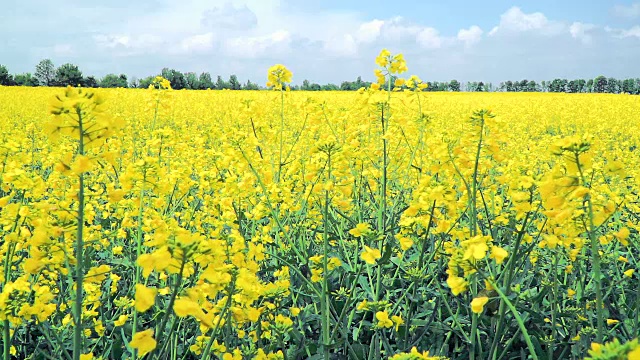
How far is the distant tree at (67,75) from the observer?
1667 inches

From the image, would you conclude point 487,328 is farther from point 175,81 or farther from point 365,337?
point 175,81

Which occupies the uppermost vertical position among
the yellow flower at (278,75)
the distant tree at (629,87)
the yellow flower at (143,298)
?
the distant tree at (629,87)

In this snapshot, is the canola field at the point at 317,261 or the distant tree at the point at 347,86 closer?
the canola field at the point at 317,261

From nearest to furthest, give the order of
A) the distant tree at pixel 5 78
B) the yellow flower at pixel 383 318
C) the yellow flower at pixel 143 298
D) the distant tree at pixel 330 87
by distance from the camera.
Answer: the yellow flower at pixel 143 298 → the yellow flower at pixel 383 318 → the distant tree at pixel 5 78 → the distant tree at pixel 330 87

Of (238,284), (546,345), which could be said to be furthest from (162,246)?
(546,345)

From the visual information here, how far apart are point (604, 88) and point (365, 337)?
225 feet

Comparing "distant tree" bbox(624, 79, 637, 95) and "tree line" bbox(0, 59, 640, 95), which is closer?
"tree line" bbox(0, 59, 640, 95)

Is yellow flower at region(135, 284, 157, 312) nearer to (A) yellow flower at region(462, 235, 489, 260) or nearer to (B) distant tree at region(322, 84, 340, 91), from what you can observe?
(A) yellow flower at region(462, 235, 489, 260)

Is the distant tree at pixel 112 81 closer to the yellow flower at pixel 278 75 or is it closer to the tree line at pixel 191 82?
the tree line at pixel 191 82

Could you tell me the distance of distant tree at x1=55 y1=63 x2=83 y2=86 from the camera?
42.3 m

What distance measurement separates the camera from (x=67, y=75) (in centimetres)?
4294

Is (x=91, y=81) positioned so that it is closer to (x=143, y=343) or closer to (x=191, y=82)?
(x=191, y=82)

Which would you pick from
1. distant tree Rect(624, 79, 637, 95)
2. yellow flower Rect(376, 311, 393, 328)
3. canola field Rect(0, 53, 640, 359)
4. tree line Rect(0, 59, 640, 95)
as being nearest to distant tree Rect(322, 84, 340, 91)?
tree line Rect(0, 59, 640, 95)

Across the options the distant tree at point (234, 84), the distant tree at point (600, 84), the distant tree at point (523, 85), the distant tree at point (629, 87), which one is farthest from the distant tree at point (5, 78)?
the distant tree at point (629, 87)
